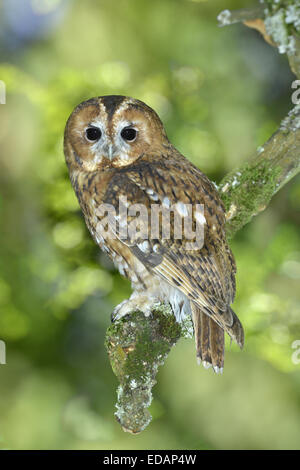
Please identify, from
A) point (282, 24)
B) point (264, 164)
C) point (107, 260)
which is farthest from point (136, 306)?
point (282, 24)

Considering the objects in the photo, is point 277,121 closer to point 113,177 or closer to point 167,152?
point 167,152

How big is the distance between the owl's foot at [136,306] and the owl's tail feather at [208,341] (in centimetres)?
22

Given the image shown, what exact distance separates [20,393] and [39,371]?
200 millimetres

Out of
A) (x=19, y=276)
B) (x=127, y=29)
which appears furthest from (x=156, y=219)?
(x=127, y=29)

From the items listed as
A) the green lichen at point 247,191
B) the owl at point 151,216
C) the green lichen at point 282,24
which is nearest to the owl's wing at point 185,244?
the owl at point 151,216

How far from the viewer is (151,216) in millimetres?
2211

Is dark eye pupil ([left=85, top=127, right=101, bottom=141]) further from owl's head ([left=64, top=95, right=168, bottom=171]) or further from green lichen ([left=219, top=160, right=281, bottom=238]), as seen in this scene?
green lichen ([left=219, top=160, right=281, bottom=238])

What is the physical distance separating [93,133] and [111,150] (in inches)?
5.8

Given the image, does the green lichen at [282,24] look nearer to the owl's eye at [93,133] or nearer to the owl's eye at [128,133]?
the owl's eye at [128,133]

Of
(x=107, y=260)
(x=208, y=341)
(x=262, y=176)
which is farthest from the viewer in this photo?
(x=107, y=260)

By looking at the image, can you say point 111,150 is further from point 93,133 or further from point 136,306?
point 136,306

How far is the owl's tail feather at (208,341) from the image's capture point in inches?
82.9

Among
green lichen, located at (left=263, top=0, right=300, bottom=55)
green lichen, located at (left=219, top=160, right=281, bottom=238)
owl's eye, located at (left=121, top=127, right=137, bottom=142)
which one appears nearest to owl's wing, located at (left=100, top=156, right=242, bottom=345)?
owl's eye, located at (left=121, top=127, right=137, bottom=142)

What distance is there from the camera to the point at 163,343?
6.81ft
